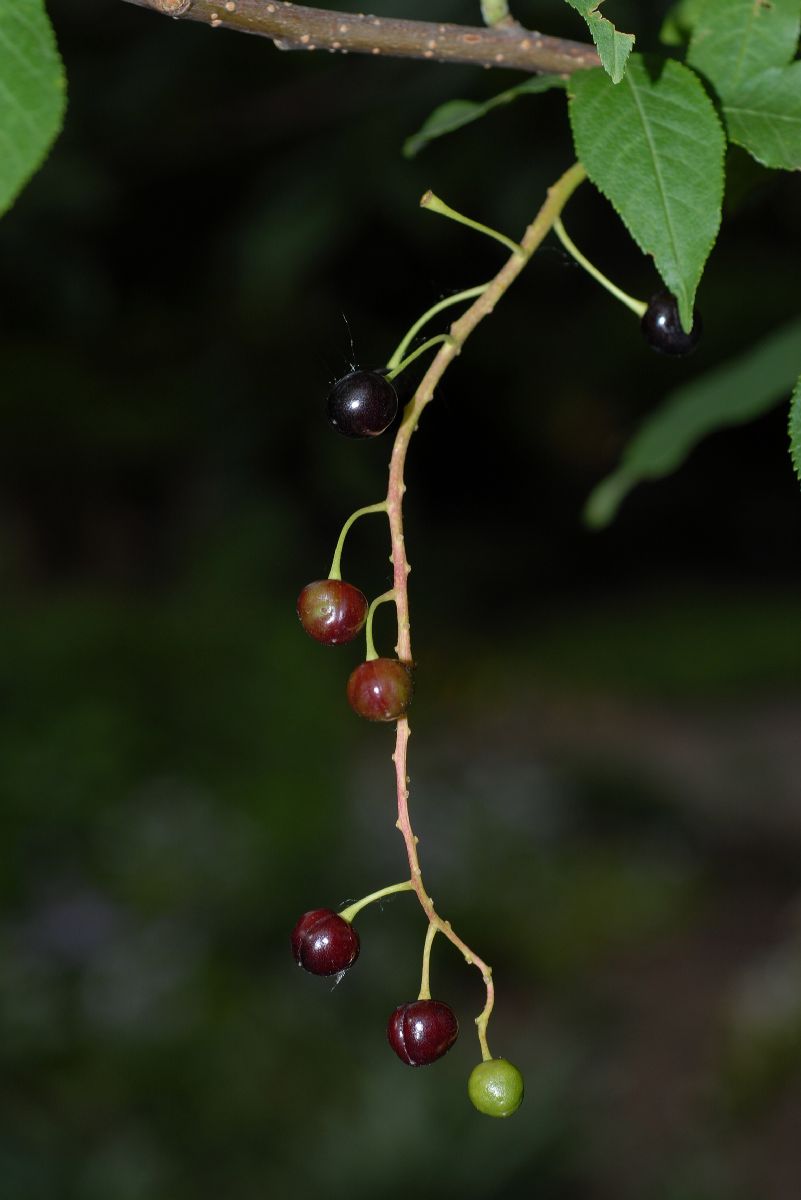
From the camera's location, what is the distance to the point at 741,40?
1346 mm

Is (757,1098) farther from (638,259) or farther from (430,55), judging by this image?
(430,55)

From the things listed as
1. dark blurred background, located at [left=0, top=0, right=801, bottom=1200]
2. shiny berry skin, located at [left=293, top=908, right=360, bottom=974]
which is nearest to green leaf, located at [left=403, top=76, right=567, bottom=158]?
shiny berry skin, located at [left=293, top=908, right=360, bottom=974]

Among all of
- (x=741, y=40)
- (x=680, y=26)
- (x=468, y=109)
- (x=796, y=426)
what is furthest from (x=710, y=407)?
(x=796, y=426)

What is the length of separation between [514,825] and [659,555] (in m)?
3.77

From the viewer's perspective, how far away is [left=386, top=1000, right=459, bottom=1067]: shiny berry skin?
119 cm

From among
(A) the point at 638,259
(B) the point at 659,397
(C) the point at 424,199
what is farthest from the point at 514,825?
(C) the point at 424,199

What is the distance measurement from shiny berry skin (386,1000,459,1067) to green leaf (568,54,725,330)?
71cm

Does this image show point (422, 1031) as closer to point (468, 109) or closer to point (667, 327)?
point (667, 327)

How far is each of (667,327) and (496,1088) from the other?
837 mm

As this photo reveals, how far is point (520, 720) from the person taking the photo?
37.2 feet

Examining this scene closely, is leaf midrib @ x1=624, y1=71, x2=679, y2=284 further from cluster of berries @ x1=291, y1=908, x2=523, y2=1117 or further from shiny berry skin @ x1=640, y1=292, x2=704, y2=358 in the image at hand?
cluster of berries @ x1=291, y1=908, x2=523, y2=1117

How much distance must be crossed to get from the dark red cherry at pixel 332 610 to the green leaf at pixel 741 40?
2.27ft

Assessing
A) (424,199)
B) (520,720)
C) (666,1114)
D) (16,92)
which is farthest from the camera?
(520,720)

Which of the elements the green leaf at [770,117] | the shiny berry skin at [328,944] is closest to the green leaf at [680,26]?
the green leaf at [770,117]
